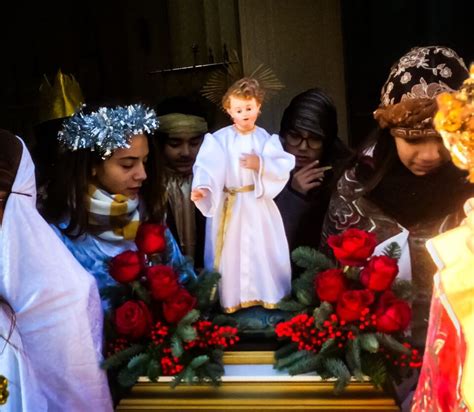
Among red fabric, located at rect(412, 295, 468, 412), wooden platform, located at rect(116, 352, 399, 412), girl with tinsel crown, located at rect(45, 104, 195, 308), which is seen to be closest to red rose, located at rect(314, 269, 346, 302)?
wooden platform, located at rect(116, 352, 399, 412)

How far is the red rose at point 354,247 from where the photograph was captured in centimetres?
206

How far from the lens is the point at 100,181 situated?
7.64 ft

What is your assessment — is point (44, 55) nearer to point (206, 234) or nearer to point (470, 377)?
point (206, 234)

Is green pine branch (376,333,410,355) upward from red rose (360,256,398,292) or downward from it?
downward

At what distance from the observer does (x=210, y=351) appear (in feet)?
7.18

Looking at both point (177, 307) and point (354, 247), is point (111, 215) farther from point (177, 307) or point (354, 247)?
point (354, 247)

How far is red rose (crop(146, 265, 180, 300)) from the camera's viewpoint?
7.06 feet

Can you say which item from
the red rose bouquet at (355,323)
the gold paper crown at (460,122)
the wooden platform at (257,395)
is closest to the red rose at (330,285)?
the red rose bouquet at (355,323)

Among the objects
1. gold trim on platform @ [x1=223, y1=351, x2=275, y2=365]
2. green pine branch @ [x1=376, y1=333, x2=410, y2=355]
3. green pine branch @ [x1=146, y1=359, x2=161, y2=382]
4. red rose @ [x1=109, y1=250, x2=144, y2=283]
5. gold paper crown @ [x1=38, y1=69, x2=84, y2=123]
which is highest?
gold paper crown @ [x1=38, y1=69, x2=84, y2=123]

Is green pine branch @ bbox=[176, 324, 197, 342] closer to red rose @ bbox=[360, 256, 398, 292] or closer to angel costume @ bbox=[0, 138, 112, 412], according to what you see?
angel costume @ bbox=[0, 138, 112, 412]

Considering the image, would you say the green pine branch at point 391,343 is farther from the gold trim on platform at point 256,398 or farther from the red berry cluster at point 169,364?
the red berry cluster at point 169,364

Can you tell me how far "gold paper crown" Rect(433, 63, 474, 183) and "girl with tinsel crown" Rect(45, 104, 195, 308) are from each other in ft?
3.97

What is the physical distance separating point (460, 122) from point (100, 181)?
1.33m

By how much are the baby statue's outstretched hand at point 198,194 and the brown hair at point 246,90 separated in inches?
9.7
